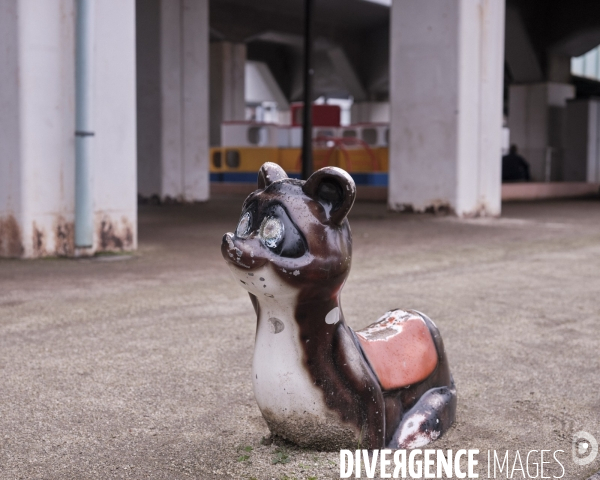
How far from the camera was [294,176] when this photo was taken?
20.1 metres

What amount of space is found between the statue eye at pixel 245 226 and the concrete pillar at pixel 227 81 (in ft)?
80.8

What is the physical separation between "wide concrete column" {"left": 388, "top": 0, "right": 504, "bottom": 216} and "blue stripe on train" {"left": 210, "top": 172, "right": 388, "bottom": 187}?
6.32 m

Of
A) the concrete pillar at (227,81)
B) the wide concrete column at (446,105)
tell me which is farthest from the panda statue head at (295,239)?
the concrete pillar at (227,81)

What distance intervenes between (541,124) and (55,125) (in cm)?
1873

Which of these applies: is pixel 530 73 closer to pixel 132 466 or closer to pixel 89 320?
pixel 89 320

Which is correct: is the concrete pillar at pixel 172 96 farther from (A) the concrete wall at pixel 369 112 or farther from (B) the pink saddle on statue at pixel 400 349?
(A) the concrete wall at pixel 369 112

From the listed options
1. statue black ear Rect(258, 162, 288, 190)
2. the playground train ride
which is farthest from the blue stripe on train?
statue black ear Rect(258, 162, 288, 190)

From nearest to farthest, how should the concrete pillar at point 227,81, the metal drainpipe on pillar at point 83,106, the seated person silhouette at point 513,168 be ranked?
the metal drainpipe on pillar at point 83,106, the seated person silhouette at point 513,168, the concrete pillar at point 227,81

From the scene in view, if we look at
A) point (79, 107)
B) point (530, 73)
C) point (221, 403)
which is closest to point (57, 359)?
point (221, 403)

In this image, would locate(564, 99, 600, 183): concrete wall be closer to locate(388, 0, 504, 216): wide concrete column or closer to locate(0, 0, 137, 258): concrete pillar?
locate(388, 0, 504, 216): wide concrete column


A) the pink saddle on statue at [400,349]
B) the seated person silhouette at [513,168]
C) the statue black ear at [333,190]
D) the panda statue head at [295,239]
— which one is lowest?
the pink saddle on statue at [400,349]

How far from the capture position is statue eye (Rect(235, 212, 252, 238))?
231 cm

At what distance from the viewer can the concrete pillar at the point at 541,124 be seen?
22.7 m

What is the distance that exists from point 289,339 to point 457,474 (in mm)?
682
